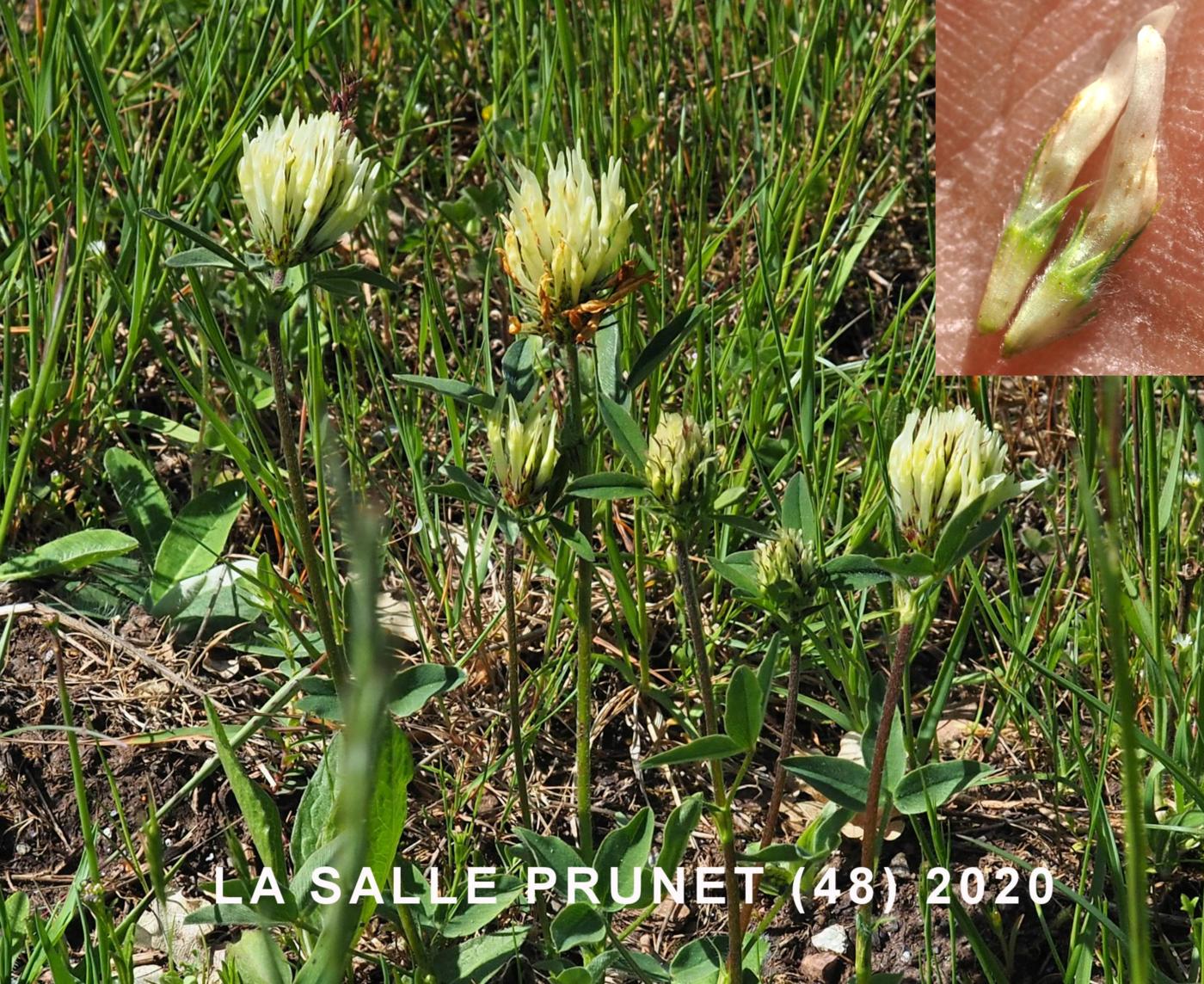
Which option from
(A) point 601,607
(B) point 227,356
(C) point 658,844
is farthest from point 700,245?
(C) point 658,844

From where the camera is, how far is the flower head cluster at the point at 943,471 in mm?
1311

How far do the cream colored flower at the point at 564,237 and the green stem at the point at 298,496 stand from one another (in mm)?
254

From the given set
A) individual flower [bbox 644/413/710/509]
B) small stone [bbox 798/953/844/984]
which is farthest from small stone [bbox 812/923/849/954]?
individual flower [bbox 644/413/710/509]

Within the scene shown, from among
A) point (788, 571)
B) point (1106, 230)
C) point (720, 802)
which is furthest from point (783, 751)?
point (1106, 230)

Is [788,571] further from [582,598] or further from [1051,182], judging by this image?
[1051,182]

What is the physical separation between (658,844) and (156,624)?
87 cm

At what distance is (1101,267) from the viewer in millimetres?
1965

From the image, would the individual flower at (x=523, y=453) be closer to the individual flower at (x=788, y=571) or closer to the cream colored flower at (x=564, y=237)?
the cream colored flower at (x=564, y=237)

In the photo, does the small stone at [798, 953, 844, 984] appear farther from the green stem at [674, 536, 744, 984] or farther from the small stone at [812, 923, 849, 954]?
the green stem at [674, 536, 744, 984]

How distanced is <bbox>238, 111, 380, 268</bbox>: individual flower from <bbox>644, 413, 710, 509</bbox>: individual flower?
391 millimetres

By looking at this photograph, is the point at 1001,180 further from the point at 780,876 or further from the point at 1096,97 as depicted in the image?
the point at 780,876

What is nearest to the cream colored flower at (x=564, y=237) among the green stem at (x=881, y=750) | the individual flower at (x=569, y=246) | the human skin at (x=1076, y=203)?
the individual flower at (x=569, y=246)

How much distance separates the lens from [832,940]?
173cm

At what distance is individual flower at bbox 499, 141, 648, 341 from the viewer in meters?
1.36
